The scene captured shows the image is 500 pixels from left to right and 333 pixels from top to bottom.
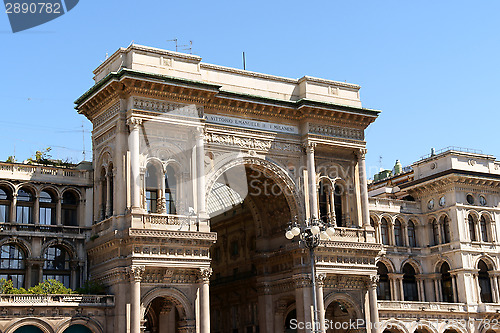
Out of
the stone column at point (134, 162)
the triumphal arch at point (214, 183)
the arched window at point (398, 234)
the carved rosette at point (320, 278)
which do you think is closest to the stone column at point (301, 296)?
the triumphal arch at point (214, 183)

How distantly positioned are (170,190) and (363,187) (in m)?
13.1

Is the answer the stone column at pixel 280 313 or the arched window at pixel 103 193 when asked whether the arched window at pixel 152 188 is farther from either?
the stone column at pixel 280 313

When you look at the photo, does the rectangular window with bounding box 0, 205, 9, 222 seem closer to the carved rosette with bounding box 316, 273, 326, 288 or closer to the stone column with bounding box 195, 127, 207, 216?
the stone column with bounding box 195, 127, 207, 216

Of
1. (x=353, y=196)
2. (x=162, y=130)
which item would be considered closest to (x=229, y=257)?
(x=353, y=196)

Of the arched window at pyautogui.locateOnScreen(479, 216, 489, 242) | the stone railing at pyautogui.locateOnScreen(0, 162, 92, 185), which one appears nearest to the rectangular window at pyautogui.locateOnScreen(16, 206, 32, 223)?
the stone railing at pyautogui.locateOnScreen(0, 162, 92, 185)

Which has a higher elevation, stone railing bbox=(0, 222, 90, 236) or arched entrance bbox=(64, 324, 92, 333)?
stone railing bbox=(0, 222, 90, 236)

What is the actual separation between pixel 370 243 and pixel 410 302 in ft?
28.5

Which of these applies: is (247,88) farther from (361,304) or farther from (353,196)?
(361,304)

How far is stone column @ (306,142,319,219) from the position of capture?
4647 cm

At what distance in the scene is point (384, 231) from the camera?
57.4m

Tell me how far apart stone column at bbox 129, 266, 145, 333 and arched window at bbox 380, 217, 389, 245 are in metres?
23.7

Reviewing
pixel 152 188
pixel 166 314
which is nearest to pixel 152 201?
pixel 152 188

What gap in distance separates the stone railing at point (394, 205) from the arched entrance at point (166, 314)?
20.2 metres

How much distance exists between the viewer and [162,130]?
42469 millimetres
